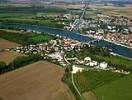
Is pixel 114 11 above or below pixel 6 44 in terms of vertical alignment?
below

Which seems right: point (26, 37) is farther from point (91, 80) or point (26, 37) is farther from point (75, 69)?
point (91, 80)

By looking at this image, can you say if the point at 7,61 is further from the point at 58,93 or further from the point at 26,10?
the point at 26,10

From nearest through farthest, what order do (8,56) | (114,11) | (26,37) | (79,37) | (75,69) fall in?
(75,69), (8,56), (26,37), (79,37), (114,11)

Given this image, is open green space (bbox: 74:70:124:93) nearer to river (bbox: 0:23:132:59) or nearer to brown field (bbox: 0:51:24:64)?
brown field (bbox: 0:51:24:64)

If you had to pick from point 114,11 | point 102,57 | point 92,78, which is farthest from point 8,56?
point 114,11

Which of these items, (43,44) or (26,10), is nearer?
(43,44)

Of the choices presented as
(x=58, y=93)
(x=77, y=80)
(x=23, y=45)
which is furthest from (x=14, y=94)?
(x=23, y=45)
